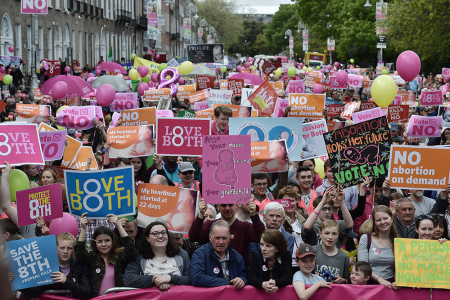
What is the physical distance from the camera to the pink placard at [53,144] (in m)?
9.05

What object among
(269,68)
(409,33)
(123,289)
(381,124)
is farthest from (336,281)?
(409,33)

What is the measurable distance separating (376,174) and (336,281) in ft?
5.96

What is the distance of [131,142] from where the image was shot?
9031mm

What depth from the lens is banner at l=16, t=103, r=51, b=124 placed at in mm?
11477

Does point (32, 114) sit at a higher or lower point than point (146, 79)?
lower

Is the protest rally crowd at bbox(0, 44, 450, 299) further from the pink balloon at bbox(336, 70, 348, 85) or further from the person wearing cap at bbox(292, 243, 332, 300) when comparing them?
the pink balloon at bbox(336, 70, 348, 85)

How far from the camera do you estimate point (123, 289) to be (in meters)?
5.56

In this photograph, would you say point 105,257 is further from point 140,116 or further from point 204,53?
point 204,53

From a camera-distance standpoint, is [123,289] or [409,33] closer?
[123,289]

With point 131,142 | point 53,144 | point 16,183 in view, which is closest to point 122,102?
point 53,144

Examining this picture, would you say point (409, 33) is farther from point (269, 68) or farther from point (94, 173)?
point (94, 173)

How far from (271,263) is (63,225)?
2.06m

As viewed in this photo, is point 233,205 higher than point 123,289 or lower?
higher

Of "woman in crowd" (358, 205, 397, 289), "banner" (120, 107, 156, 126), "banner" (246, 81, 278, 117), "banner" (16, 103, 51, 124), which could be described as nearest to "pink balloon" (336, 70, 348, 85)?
"banner" (246, 81, 278, 117)
